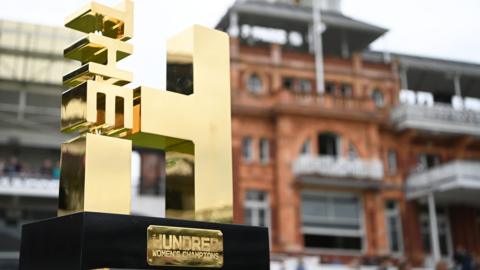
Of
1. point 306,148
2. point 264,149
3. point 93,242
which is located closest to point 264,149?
point 264,149

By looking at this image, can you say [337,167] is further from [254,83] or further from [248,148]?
[254,83]

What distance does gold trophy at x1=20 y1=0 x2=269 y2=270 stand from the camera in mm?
4027

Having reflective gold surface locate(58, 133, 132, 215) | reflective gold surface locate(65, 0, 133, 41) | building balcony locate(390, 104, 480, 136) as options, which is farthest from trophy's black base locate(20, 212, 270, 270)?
building balcony locate(390, 104, 480, 136)

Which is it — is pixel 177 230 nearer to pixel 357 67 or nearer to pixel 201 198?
pixel 201 198

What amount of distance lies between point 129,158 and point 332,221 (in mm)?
22998

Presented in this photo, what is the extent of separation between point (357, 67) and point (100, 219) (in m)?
26.2

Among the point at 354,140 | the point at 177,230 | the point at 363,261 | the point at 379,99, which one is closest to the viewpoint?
the point at 177,230

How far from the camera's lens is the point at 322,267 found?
21.7 meters

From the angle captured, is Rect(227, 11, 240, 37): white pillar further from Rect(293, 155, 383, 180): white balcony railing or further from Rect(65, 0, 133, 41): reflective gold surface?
Rect(65, 0, 133, 41): reflective gold surface

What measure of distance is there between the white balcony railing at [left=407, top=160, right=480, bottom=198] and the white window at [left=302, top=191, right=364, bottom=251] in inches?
117

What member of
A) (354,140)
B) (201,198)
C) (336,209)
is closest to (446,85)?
(354,140)

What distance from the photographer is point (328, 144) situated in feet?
91.1

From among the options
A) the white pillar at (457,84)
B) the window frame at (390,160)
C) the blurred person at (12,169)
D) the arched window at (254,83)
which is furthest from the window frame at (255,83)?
the white pillar at (457,84)

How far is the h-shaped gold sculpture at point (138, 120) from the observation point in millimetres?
4191
